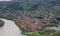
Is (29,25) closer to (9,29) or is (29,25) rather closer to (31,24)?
(31,24)

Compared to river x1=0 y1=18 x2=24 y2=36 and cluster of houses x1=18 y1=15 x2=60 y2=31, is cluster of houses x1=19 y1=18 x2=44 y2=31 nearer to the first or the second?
cluster of houses x1=18 y1=15 x2=60 y2=31

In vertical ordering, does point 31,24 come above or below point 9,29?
above

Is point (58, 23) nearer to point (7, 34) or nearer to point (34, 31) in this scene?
point (34, 31)

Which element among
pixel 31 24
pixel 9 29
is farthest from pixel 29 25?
pixel 9 29

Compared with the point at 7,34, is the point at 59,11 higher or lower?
higher

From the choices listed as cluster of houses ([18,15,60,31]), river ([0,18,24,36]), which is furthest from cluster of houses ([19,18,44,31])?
river ([0,18,24,36])

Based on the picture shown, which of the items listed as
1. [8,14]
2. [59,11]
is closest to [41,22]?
[59,11]

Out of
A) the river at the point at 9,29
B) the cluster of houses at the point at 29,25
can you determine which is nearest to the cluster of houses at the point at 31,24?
the cluster of houses at the point at 29,25

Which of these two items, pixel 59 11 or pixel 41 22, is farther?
pixel 59 11
